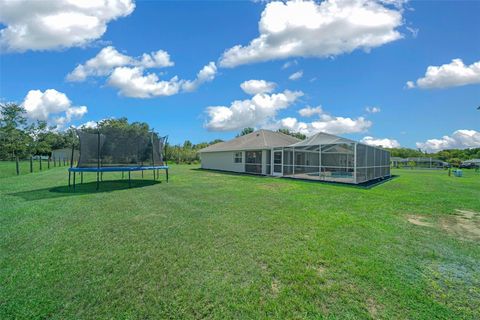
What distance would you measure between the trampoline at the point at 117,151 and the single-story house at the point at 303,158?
7.91 m

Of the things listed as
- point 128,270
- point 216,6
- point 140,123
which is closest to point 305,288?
point 128,270

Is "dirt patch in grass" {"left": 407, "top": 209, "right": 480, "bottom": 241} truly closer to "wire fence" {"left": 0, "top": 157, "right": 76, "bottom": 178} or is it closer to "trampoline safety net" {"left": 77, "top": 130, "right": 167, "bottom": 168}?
"trampoline safety net" {"left": 77, "top": 130, "right": 167, "bottom": 168}

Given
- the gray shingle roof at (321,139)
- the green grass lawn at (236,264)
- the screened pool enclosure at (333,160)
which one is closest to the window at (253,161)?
the screened pool enclosure at (333,160)

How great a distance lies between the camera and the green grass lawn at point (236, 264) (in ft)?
7.33

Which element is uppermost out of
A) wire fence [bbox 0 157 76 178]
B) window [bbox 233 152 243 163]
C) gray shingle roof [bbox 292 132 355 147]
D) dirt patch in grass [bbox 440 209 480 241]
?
gray shingle roof [bbox 292 132 355 147]

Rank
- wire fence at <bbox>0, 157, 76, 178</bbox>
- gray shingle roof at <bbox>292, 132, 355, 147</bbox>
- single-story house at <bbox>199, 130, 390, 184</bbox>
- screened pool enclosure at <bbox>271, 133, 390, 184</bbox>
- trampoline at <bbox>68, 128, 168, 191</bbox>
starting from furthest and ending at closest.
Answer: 1. wire fence at <bbox>0, 157, 76, 178</bbox>
2. gray shingle roof at <bbox>292, 132, 355, 147</bbox>
3. single-story house at <bbox>199, 130, 390, 184</bbox>
4. screened pool enclosure at <bbox>271, 133, 390, 184</bbox>
5. trampoline at <bbox>68, 128, 168, 191</bbox>

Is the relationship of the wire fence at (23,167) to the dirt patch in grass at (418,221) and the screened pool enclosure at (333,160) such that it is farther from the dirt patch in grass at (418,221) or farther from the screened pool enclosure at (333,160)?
the dirt patch in grass at (418,221)

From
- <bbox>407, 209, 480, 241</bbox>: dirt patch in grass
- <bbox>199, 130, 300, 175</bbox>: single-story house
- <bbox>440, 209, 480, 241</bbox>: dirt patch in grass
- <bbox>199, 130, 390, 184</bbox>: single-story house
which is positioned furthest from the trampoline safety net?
<bbox>440, 209, 480, 241</bbox>: dirt patch in grass

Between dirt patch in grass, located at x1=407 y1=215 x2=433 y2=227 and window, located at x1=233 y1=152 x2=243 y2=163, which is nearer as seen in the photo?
dirt patch in grass, located at x1=407 y1=215 x2=433 y2=227

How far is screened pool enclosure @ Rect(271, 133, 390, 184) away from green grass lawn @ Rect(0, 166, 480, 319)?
703cm

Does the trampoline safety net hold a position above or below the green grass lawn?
above

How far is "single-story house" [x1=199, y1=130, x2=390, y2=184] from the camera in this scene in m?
13.0

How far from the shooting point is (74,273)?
2.78 m

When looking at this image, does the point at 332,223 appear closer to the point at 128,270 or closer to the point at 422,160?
the point at 128,270
